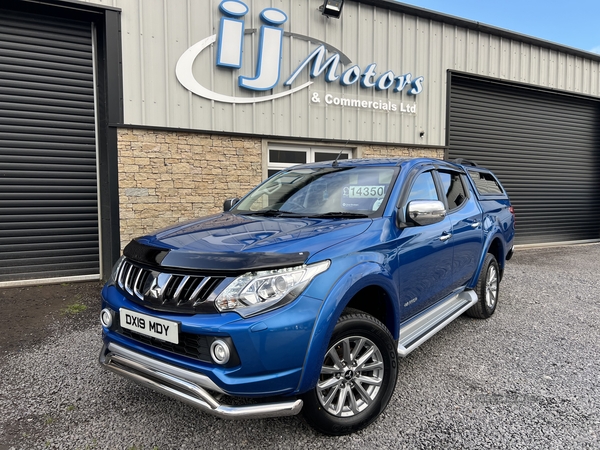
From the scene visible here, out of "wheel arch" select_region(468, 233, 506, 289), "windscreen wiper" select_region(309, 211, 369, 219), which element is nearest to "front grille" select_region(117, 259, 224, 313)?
"windscreen wiper" select_region(309, 211, 369, 219)

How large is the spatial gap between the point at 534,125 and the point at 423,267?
10.2 metres

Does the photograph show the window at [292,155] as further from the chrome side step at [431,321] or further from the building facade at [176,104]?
the chrome side step at [431,321]

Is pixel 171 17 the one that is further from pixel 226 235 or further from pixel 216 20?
pixel 226 235

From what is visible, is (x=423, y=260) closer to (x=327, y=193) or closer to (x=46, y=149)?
(x=327, y=193)

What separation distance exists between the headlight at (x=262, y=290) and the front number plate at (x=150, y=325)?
11.9 inches

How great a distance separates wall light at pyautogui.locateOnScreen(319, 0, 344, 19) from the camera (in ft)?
24.7

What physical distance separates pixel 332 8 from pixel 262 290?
23.6ft

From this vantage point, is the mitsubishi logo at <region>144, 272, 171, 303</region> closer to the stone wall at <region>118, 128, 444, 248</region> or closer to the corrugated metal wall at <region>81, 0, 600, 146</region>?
the stone wall at <region>118, 128, 444, 248</region>

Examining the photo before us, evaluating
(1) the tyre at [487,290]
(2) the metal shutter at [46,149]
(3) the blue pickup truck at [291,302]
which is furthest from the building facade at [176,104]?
(1) the tyre at [487,290]

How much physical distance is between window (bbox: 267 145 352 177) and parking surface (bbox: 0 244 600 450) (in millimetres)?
4488

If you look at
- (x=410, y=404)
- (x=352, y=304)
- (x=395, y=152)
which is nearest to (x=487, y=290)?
(x=410, y=404)

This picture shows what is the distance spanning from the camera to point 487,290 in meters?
4.55

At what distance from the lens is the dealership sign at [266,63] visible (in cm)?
673

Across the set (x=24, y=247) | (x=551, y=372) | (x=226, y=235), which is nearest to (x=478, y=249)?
(x=551, y=372)
